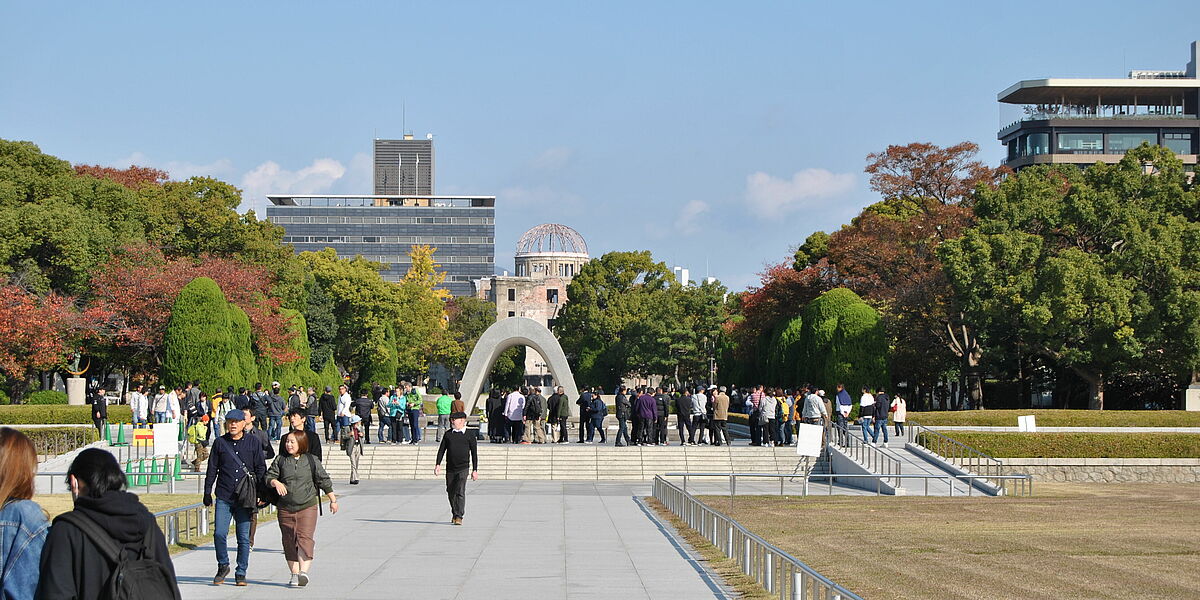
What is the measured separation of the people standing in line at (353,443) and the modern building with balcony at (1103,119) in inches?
2396

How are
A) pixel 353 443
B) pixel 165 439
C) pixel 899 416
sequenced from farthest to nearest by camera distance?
pixel 899 416, pixel 353 443, pixel 165 439

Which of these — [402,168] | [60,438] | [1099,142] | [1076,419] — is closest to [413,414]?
[60,438]

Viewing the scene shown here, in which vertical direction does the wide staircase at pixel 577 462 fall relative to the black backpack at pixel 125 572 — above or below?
below

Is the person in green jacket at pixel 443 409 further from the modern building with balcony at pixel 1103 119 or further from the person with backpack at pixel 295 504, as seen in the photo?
the modern building with balcony at pixel 1103 119

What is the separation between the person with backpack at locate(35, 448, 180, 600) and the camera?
5.38 metres

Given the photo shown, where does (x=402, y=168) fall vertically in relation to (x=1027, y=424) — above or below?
above

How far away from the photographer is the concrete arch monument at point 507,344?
41594 millimetres

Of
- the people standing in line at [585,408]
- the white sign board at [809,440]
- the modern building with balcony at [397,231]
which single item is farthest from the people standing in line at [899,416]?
the modern building with balcony at [397,231]

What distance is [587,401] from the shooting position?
3222cm

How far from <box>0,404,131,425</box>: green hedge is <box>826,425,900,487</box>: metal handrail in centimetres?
1841

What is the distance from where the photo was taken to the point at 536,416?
32594 millimetres

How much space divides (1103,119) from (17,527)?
8155 cm

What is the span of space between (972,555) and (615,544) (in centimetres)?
404

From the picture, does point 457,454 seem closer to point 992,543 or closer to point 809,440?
point 992,543
